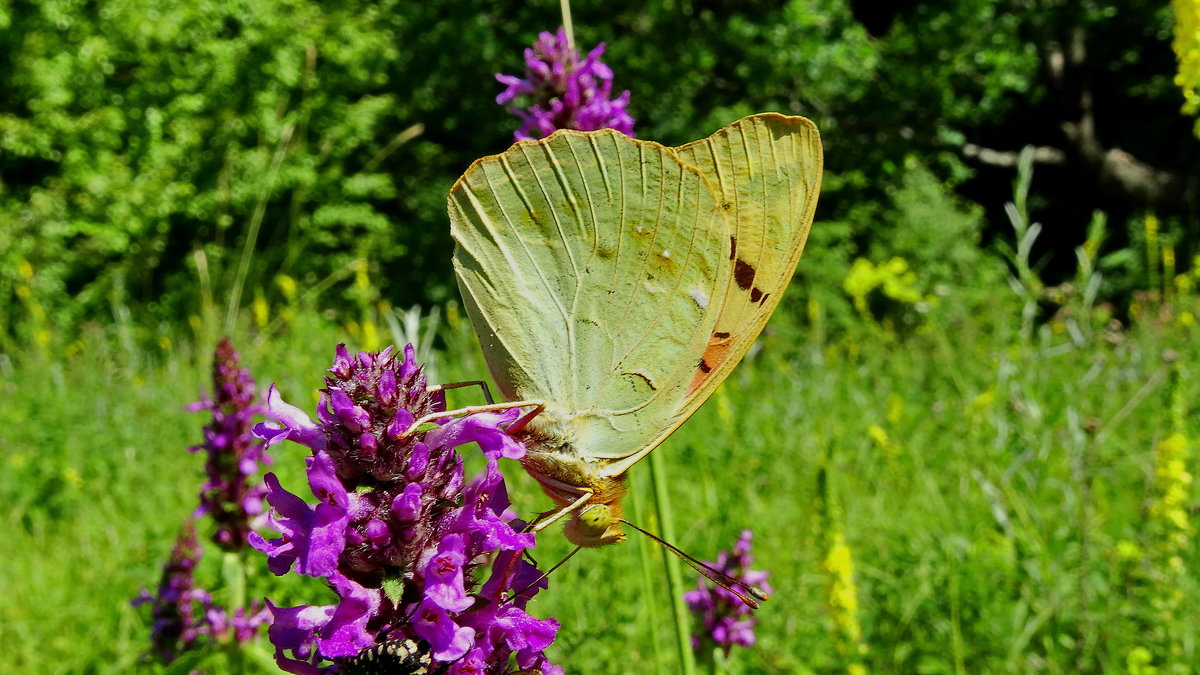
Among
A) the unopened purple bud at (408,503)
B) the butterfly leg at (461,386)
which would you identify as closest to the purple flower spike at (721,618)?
the butterfly leg at (461,386)

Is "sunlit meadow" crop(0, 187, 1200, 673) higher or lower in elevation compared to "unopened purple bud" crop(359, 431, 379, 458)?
lower

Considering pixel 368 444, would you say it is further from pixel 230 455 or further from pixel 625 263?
pixel 230 455

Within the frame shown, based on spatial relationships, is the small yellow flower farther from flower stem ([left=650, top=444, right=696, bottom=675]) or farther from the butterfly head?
the butterfly head

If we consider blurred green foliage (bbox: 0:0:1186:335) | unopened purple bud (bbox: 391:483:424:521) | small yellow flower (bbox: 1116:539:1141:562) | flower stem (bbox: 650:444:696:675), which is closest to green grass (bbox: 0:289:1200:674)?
small yellow flower (bbox: 1116:539:1141:562)

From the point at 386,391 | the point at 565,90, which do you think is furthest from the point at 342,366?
the point at 565,90

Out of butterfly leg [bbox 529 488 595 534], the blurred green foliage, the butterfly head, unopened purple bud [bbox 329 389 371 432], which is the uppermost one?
the blurred green foliage

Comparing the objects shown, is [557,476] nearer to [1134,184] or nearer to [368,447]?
[368,447]

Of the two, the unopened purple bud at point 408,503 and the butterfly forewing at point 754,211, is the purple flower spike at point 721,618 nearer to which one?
the butterfly forewing at point 754,211
